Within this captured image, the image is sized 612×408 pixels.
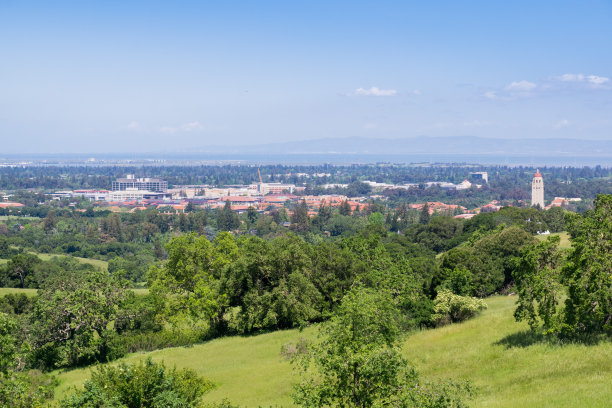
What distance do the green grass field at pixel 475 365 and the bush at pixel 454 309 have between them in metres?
0.63

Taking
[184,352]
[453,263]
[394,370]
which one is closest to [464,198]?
[453,263]

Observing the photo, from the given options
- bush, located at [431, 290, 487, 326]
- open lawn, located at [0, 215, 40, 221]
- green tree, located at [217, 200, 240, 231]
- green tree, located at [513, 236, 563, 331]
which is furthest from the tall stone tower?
green tree, located at [513, 236, 563, 331]

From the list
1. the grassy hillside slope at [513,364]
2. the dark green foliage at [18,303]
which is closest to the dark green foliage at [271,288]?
the grassy hillside slope at [513,364]

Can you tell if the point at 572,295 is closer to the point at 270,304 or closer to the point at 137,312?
the point at 270,304

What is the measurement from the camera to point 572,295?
16438 millimetres

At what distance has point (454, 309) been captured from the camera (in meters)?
26.3

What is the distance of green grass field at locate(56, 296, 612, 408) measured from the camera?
1446 cm

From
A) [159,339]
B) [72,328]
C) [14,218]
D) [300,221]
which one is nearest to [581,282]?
[159,339]

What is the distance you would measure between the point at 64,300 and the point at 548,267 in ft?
69.4

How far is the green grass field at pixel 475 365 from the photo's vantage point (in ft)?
47.4

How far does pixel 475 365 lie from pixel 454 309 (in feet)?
26.7

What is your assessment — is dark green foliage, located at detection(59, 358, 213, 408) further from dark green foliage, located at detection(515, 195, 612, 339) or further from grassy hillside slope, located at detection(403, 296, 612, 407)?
dark green foliage, located at detection(515, 195, 612, 339)

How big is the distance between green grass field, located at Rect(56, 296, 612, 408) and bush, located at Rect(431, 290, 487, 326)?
63 centimetres

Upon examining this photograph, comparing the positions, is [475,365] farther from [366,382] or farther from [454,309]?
[454,309]
